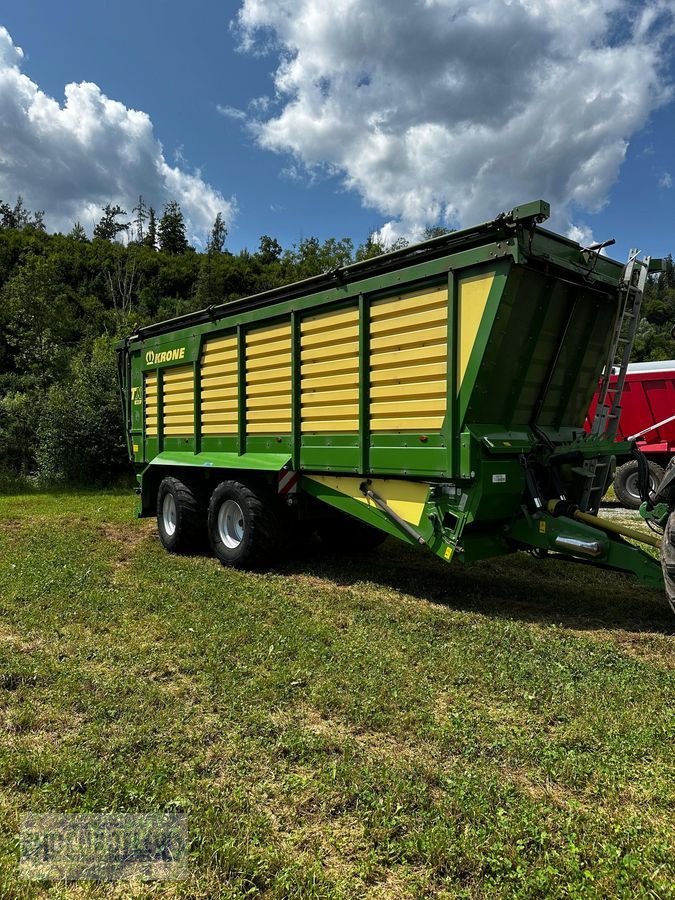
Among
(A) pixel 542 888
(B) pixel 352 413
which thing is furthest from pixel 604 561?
(A) pixel 542 888

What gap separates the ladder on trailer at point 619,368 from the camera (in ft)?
17.2

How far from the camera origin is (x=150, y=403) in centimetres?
889

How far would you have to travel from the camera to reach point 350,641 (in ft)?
14.3

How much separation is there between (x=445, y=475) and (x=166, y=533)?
4.63 m

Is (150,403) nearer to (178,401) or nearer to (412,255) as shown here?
(178,401)

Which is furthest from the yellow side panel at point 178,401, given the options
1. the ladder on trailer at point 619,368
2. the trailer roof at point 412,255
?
the ladder on trailer at point 619,368

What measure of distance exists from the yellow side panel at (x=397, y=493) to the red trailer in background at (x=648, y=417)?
8091 mm

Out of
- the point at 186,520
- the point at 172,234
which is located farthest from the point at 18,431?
the point at 172,234

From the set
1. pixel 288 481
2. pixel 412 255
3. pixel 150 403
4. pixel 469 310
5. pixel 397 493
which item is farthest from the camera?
pixel 150 403

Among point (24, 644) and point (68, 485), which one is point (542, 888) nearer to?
point (24, 644)

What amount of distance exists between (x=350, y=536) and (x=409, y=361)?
3170 mm

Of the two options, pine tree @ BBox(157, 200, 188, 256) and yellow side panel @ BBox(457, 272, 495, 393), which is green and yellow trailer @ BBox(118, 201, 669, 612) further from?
pine tree @ BBox(157, 200, 188, 256)

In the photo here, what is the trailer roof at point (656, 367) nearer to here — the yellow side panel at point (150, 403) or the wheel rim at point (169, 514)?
the yellow side panel at point (150, 403)

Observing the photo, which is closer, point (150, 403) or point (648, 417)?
point (150, 403)
